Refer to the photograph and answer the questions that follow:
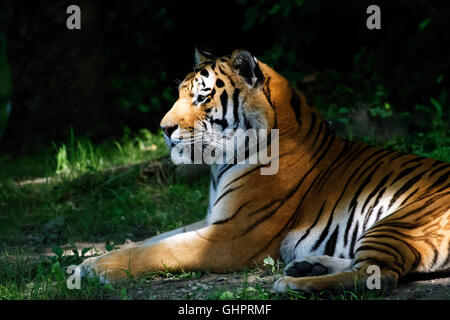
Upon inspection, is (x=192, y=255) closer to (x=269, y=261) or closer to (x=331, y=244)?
(x=269, y=261)

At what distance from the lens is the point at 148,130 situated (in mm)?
7969

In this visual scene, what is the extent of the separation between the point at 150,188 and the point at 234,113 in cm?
227

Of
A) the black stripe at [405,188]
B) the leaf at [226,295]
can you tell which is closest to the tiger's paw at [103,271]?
the leaf at [226,295]

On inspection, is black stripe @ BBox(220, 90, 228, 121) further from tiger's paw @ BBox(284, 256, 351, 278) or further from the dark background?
the dark background

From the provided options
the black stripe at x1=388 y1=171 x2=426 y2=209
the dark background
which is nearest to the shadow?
the black stripe at x1=388 y1=171 x2=426 y2=209

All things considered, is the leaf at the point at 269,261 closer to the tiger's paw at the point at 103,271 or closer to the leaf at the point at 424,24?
the tiger's paw at the point at 103,271

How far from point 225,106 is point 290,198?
68 centimetres

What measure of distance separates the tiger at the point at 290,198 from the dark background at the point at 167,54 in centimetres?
192

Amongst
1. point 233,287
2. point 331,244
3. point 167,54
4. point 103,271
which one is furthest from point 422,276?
point 167,54

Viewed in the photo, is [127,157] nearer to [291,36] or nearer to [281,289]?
[291,36]

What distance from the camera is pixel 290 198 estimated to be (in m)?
3.83

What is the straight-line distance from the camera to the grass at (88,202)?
421 cm
